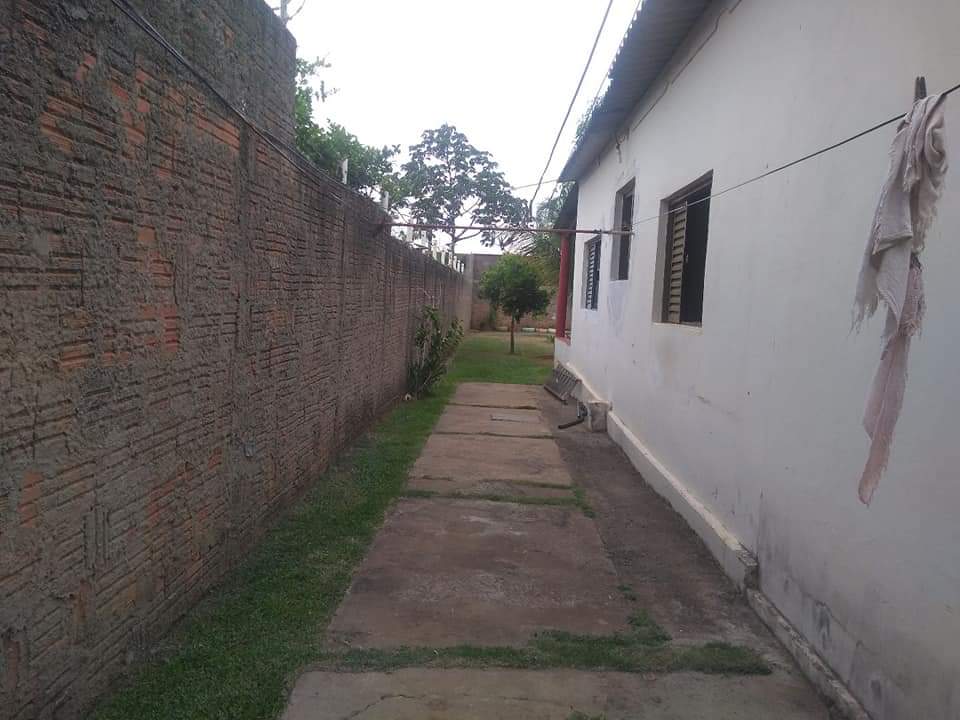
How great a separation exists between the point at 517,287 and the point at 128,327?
60.1ft

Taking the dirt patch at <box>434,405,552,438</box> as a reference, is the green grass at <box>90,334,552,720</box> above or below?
above

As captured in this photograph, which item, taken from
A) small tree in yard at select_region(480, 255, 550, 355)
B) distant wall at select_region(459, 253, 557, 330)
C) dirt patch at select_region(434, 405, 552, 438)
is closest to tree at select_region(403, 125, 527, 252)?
distant wall at select_region(459, 253, 557, 330)

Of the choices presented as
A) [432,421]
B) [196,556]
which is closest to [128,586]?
[196,556]

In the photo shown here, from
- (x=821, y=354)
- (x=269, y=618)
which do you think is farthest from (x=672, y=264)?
(x=269, y=618)

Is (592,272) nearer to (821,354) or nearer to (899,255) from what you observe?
(821,354)

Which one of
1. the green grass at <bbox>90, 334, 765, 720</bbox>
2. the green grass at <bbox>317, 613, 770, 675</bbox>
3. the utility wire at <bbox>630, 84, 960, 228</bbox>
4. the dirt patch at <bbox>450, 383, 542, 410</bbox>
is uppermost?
the utility wire at <bbox>630, 84, 960, 228</bbox>

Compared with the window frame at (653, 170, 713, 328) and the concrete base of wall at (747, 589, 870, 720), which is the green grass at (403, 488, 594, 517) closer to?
the window frame at (653, 170, 713, 328)

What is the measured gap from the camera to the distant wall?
30144 millimetres

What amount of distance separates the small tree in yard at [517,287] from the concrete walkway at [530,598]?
13.7 m

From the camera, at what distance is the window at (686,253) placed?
239 inches

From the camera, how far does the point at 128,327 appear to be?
9.39ft

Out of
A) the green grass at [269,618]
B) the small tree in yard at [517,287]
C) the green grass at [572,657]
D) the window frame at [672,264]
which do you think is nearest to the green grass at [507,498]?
the green grass at [269,618]

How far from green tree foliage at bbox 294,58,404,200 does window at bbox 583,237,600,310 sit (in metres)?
3.75

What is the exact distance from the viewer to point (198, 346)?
356cm
